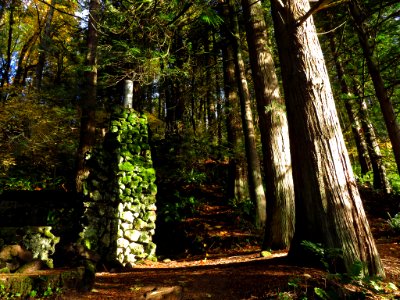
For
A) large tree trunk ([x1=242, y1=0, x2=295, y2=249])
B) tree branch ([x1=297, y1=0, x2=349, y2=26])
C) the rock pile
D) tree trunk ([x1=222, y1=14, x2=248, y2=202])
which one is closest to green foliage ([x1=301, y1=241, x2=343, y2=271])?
large tree trunk ([x1=242, y1=0, x2=295, y2=249])

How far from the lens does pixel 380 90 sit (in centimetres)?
636

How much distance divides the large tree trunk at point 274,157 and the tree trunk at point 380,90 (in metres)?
2.15

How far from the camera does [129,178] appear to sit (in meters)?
7.25

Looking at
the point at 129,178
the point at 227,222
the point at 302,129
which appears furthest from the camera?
the point at 227,222

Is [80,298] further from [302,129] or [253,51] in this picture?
[253,51]

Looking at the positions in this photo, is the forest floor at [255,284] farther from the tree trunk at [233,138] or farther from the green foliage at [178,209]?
the tree trunk at [233,138]

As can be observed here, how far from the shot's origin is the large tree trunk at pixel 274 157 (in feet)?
18.3

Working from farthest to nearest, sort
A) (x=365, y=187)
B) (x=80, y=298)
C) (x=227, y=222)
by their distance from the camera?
(x=365, y=187) → (x=227, y=222) → (x=80, y=298)

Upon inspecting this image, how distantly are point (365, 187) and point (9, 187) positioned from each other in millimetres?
12639

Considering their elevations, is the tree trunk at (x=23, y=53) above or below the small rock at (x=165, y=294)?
above

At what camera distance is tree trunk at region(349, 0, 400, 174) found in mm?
6270

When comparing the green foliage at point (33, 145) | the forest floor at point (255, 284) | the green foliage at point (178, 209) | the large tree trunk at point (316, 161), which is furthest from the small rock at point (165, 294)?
the green foliage at point (33, 145)

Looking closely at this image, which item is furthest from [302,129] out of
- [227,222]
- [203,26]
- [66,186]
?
[66,186]

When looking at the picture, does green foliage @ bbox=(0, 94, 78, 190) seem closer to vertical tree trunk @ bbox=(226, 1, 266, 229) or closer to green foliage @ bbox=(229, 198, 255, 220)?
green foliage @ bbox=(229, 198, 255, 220)
